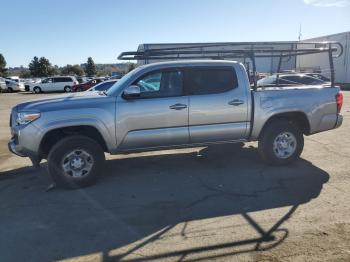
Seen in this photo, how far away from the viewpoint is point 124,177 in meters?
6.47

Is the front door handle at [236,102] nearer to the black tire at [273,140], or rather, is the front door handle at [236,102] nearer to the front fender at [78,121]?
the black tire at [273,140]

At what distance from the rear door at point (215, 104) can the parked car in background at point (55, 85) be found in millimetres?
35763

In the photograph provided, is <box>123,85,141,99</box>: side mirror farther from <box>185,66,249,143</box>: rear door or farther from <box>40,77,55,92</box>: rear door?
<box>40,77,55,92</box>: rear door

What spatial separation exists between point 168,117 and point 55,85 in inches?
1465

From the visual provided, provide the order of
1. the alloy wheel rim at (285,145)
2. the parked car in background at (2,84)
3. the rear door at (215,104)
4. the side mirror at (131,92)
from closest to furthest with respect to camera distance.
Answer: the side mirror at (131,92) → the rear door at (215,104) → the alloy wheel rim at (285,145) → the parked car in background at (2,84)

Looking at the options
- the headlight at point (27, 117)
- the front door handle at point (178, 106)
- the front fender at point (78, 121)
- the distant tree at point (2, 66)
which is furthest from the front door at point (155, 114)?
the distant tree at point (2, 66)

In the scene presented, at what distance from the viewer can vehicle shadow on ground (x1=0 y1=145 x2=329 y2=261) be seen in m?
3.94

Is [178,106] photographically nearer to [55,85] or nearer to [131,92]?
[131,92]

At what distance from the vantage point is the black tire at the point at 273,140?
6.71m

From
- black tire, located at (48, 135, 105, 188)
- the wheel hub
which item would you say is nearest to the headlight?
black tire, located at (48, 135, 105, 188)

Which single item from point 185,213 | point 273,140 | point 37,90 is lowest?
point 37,90

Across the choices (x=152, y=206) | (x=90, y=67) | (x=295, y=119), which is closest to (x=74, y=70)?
(x=90, y=67)

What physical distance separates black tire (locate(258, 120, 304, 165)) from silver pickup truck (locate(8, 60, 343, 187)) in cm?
2

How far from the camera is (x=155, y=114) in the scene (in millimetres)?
6051
